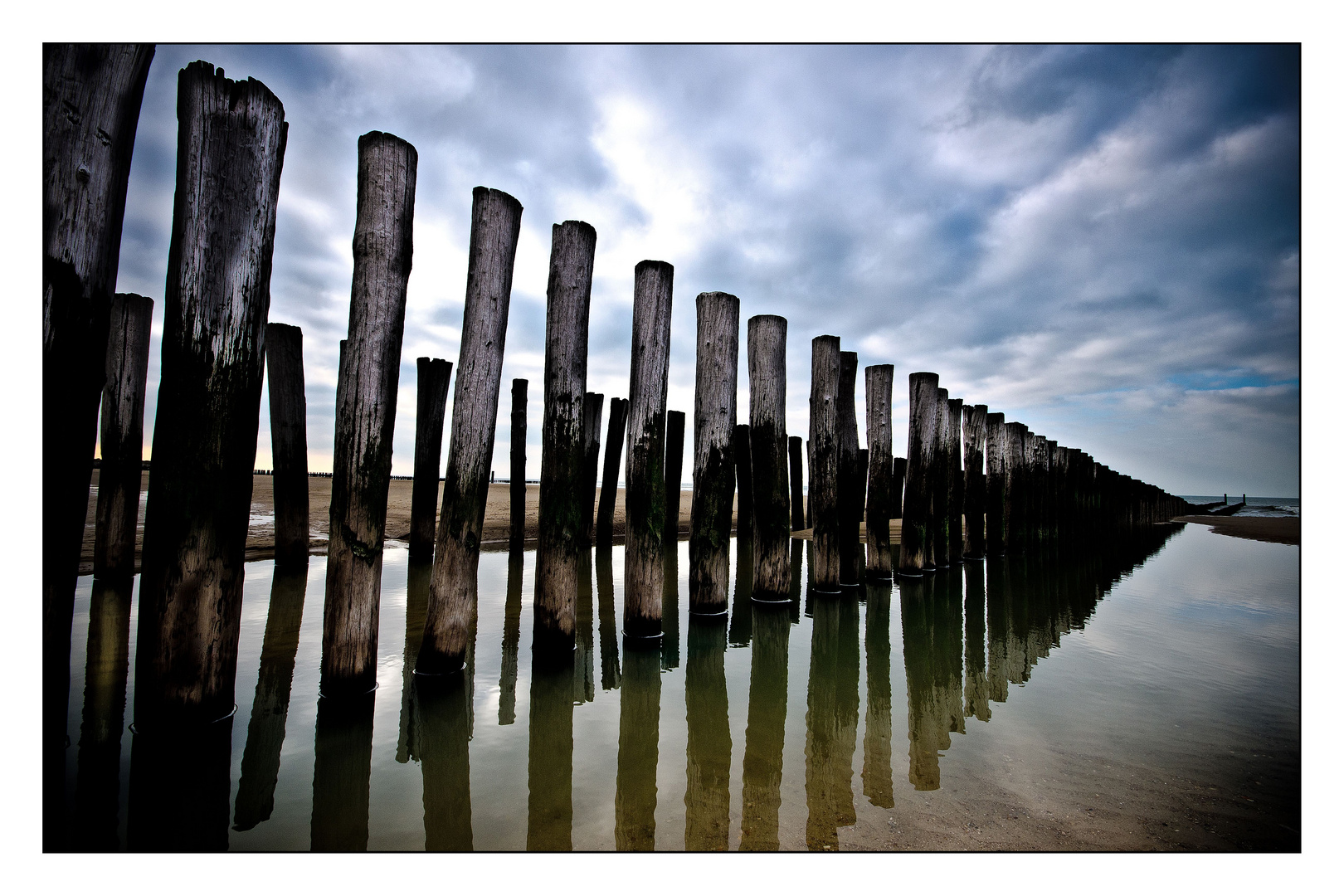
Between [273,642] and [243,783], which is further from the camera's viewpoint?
[273,642]

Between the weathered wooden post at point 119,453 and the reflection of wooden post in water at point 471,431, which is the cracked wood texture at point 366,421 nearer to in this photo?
the reflection of wooden post in water at point 471,431

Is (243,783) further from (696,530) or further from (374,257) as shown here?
(696,530)

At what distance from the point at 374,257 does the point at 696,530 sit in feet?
9.89

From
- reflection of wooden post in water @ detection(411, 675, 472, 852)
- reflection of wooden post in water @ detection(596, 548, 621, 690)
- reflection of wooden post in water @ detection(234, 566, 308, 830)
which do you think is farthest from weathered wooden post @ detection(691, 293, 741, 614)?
reflection of wooden post in water @ detection(234, 566, 308, 830)

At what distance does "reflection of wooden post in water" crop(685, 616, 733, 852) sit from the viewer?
195 cm

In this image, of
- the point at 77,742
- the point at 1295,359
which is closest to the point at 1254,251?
the point at 1295,359

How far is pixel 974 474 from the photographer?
902cm

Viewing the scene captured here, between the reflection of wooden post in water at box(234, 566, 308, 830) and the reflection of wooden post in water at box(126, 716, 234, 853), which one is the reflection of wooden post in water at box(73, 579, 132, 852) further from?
the reflection of wooden post in water at box(234, 566, 308, 830)

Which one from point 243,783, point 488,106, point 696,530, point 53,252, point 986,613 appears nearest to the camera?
point 53,252

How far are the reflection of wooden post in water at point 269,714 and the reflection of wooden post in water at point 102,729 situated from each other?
353 mm

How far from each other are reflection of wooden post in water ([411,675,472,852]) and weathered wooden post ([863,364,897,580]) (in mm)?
5106

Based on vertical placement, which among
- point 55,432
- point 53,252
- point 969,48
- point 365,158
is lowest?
point 55,432

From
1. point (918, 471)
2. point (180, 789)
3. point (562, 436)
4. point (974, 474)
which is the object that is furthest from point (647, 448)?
point (974, 474)

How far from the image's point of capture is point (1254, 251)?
117 inches
